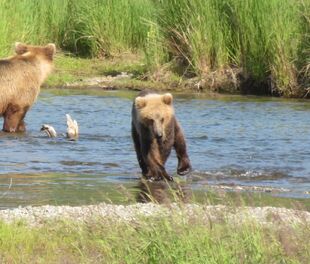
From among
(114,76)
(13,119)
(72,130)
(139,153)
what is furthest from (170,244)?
(114,76)

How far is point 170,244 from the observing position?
20.4 ft

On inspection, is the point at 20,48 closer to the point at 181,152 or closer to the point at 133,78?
the point at 181,152

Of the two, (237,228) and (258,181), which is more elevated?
(237,228)

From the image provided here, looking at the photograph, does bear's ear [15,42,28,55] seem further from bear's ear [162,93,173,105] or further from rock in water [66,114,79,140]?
bear's ear [162,93,173,105]

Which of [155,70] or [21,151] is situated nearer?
[21,151]

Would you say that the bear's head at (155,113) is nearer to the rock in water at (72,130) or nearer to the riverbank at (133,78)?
the rock in water at (72,130)

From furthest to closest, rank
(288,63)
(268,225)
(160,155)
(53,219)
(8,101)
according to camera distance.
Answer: (288,63) → (8,101) → (160,155) → (53,219) → (268,225)

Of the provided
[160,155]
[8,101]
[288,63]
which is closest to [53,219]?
[160,155]

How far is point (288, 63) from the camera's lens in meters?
20.2

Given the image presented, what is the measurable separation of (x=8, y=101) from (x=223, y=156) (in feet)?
12.0

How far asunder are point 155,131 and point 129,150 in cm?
277

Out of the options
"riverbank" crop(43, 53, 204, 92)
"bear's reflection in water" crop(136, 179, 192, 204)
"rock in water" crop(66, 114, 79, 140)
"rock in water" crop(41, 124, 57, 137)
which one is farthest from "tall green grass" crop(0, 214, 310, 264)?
"riverbank" crop(43, 53, 204, 92)

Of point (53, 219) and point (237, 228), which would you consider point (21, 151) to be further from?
point (237, 228)

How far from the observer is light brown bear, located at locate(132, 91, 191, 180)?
11.4 meters
